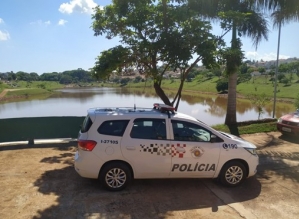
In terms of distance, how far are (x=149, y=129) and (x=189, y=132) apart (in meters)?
0.81

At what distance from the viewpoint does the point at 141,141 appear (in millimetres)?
5199

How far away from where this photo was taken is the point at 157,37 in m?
7.99

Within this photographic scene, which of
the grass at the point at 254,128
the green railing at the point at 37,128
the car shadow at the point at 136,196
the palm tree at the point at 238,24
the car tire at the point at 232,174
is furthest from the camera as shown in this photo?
the grass at the point at 254,128

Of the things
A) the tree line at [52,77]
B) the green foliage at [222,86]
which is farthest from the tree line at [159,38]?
the tree line at [52,77]

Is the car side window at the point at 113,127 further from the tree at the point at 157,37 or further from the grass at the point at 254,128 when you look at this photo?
the grass at the point at 254,128

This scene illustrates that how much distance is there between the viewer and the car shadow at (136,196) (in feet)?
14.7

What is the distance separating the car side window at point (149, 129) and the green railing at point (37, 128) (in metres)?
4.58

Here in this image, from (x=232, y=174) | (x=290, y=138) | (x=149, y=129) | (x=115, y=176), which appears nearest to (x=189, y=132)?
(x=149, y=129)

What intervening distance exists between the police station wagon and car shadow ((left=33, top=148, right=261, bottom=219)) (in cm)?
28

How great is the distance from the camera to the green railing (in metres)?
8.68

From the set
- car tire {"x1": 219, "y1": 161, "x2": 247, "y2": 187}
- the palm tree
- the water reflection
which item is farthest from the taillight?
the water reflection

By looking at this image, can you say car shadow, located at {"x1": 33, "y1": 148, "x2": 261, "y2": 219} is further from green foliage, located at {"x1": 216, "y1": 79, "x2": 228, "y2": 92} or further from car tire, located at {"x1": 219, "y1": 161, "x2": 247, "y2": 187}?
green foliage, located at {"x1": 216, "y1": 79, "x2": 228, "y2": 92}

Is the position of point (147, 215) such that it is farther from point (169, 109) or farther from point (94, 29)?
point (94, 29)

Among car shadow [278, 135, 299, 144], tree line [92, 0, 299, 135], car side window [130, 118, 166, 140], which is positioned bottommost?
car shadow [278, 135, 299, 144]
